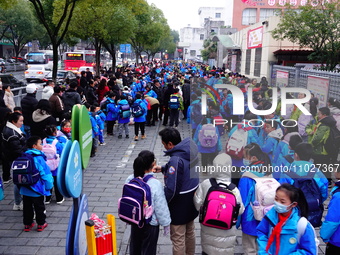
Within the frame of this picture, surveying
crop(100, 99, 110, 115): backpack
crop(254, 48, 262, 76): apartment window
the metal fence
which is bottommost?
crop(100, 99, 110, 115): backpack

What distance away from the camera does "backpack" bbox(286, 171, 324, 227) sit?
159 inches

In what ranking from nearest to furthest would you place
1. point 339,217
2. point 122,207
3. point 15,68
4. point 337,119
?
point 339,217 → point 122,207 → point 337,119 → point 15,68

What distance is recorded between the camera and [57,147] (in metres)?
6.09

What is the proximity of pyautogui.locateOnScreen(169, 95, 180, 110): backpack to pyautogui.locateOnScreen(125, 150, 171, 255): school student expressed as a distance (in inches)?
318

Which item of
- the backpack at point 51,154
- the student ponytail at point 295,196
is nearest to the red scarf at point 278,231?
the student ponytail at point 295,196

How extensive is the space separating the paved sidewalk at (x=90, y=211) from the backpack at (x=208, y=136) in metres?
1.52

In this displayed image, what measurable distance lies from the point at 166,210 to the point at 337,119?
16.4 feet

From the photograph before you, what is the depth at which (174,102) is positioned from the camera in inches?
468

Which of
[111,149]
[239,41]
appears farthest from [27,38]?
[111,149]

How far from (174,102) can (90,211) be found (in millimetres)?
6509

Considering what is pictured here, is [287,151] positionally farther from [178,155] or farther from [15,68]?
[15,68]

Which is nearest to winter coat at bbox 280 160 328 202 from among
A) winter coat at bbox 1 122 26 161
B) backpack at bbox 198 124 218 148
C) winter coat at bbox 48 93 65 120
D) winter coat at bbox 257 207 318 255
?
winter coat at bbox 257 207 318 255

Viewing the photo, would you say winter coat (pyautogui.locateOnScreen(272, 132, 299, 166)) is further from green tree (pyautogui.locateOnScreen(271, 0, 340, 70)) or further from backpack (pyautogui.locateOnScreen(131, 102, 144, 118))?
green tree (pyautogui.locateOnScreen(271, 0, 340, 70))

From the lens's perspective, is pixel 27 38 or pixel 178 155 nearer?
pixel 178 155
